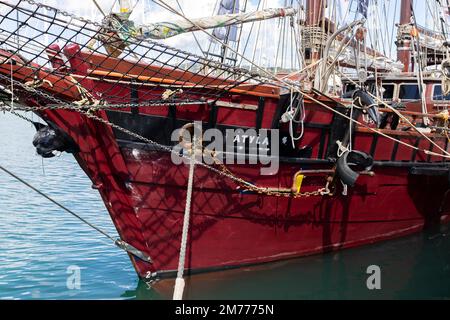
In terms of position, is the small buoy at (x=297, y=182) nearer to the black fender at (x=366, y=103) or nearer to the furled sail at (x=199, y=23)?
the black fender at (x=366, y=103)

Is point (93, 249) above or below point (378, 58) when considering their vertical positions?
below

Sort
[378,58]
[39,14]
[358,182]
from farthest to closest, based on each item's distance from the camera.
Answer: [378,58]
[358,182]
[39,14]

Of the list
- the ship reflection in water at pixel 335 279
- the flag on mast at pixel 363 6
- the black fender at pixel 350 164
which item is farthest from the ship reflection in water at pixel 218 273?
the flag on mast at pixel 363 6

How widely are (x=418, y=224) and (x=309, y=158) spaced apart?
3.68m

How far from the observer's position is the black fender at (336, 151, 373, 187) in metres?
6.82

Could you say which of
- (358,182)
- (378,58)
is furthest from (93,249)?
(378,58)

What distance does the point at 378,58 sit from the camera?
1287 cm

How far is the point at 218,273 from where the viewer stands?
707cm

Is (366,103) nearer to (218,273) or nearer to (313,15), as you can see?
(218,273)

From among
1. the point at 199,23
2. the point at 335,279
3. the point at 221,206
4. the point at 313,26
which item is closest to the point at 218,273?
the point at 221,206

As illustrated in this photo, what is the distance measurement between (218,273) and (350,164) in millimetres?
2465

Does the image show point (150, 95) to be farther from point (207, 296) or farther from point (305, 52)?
point (305, 52)

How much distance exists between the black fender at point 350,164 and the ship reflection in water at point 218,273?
1651 mm

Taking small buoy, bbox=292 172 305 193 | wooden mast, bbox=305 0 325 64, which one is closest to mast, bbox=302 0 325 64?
wooden mast, bbox=305 0 325 64
